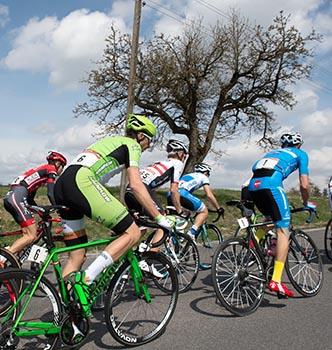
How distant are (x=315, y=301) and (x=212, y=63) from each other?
63.2 feet

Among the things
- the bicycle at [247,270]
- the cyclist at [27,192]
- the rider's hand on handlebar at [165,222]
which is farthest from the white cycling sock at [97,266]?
the cyclist at [27,192]

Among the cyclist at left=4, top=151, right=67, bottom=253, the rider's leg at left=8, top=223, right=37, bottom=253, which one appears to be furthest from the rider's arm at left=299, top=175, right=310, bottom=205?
the rider's leg at left=8, top=223, right=37, bottom=253

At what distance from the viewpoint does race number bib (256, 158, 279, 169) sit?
225 inches

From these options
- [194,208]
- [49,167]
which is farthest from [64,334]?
[194,208]

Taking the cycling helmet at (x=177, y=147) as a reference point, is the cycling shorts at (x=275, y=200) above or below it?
below

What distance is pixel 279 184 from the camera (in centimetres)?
564

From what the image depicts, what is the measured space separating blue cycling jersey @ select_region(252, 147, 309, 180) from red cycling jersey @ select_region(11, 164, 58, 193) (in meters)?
3.08

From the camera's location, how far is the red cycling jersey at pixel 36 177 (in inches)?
256

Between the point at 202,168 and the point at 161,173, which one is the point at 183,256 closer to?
the point at 161,173

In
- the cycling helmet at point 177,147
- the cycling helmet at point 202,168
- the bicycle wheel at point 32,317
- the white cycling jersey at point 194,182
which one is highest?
the cycling helmet at point 177,147

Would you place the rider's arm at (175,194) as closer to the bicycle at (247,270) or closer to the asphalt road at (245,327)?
the bicycle at (247,270)

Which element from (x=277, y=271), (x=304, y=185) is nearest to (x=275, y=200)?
(x=304, y=185)

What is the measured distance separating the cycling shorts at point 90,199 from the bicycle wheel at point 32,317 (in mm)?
729

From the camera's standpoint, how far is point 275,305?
543cm
